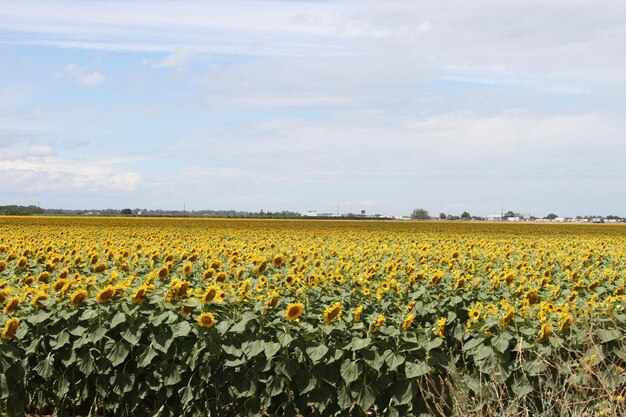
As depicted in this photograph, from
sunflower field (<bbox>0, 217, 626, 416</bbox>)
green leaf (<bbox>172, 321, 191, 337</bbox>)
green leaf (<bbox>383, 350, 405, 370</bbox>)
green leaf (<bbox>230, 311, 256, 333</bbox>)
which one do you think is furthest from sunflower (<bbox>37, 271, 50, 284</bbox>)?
green leaf (<bbox>383, 350, 405, 370</bbox>)

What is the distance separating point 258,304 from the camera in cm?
641

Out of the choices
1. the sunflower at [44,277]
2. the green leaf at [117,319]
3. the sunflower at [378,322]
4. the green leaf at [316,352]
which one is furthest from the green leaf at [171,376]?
the sunflower at [44,277]

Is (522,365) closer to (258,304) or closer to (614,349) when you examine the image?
(614,349)

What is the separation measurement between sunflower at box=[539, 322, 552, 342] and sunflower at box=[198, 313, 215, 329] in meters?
3.14

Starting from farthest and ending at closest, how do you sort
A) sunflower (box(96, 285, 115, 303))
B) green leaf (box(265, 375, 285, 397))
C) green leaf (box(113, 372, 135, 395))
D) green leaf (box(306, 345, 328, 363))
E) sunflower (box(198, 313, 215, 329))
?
1. sunflower (box(96, 285, 115, 303))
2. green leaf (box(113, 372, 135, 395))
3. sunflower (box(198, 313, 215, 329))
4. green leaf (box(265, 375, 285, 397))
5. green leaf (box(306, 345, 328, 363))

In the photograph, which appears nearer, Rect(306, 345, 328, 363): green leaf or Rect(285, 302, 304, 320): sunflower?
Rect(306, 345, 328, 363): green leaf

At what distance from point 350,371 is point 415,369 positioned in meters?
0.59

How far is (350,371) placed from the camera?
5.88m

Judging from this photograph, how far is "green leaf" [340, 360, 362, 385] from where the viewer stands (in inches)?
230

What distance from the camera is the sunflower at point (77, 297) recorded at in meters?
6.32

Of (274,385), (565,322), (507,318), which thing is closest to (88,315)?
(274,385)

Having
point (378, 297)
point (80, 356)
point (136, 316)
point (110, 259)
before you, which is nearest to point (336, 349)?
point (378, 297)

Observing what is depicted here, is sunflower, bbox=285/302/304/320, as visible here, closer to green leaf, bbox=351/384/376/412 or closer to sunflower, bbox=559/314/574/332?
green leaf, bbox=351/384/376/412

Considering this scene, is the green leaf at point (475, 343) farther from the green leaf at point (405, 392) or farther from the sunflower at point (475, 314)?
the green leaf at point (405, 392)
